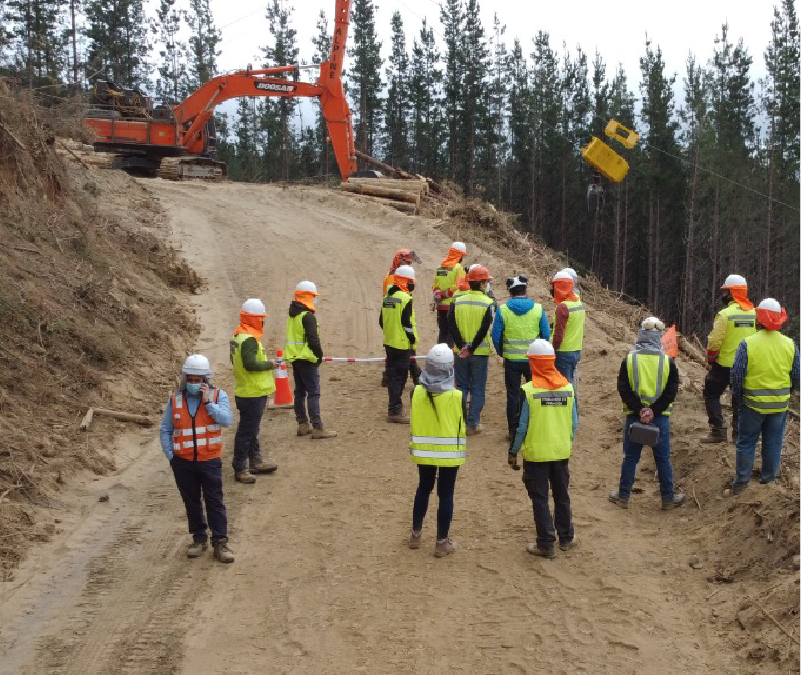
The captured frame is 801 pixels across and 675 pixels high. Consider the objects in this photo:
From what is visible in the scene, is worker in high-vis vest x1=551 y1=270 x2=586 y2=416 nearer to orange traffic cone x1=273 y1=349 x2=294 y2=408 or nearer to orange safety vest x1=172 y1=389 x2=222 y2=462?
orange traffic cone x1=273 y1=349 x2=294 y2=408

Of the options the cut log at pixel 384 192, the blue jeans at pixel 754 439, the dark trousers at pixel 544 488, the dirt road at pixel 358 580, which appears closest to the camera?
the dirt road at pixel 358 580

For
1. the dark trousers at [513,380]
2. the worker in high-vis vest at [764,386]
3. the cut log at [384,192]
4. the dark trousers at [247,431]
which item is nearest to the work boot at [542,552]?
the worker in high-vis vest at [764,386]

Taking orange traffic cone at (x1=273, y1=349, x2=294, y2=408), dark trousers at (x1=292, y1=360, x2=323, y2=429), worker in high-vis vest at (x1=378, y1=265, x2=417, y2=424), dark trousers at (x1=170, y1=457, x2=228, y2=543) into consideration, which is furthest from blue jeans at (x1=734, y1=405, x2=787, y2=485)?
orange traffic cone at (x1=273, y1=349, x2=294, y2=408)

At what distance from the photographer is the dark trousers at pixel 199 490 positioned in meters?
7.36

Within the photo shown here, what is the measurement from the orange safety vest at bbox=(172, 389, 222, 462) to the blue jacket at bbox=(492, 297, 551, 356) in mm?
3819

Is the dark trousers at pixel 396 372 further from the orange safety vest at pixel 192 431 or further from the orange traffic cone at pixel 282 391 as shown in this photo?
the orange safety vest at pixel 192 431

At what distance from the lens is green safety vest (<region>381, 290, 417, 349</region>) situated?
430 inches

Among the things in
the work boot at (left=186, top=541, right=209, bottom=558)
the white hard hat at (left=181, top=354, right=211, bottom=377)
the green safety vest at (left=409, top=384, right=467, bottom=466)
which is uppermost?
the white hard hat at (left=181, top=354, right=211, bottom=377)

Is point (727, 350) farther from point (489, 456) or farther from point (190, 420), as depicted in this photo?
point (190, 420)

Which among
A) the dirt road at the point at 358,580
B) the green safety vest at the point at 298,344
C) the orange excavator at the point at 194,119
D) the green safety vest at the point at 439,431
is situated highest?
the orange excavator at the point at 194,119

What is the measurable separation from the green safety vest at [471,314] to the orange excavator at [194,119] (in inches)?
739

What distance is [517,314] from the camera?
9836 mm

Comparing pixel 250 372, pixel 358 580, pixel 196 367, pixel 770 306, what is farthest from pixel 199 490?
pixel 770 306

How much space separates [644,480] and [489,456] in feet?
5.84
